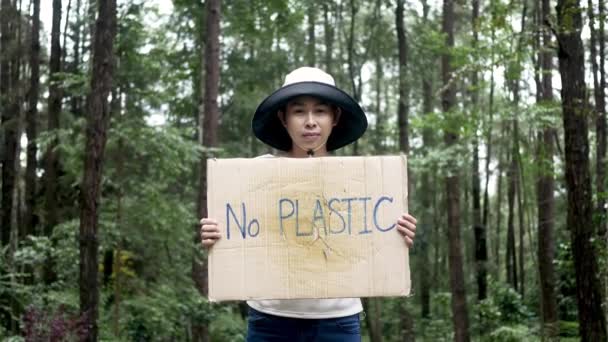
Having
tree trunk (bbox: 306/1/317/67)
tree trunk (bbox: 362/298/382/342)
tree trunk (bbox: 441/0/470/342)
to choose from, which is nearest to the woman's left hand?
tree trunk (bbox: 441/0/470/342)

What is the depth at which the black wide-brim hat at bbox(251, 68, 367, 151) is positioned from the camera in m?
2.96

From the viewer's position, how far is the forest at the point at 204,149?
29.3 ft

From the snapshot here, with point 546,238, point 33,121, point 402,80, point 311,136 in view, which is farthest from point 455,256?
point 311,136

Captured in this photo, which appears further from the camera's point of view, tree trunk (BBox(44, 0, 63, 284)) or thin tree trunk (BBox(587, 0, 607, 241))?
tree trunk (BBox(44, 0, 63, 284))

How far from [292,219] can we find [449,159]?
36.3ft

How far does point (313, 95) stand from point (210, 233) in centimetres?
66

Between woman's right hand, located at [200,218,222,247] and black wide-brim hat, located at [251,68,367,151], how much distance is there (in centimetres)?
56

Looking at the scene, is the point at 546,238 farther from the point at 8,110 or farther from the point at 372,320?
the point at 8,110

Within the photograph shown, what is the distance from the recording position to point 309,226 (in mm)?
2797

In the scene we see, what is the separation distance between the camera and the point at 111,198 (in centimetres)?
1298

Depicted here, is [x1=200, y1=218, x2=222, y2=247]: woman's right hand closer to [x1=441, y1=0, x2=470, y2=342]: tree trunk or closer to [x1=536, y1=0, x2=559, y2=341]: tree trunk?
[x1=536, y1=0, x2=559, y2=341]: tree trunk

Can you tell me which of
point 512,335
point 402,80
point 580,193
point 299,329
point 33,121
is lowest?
point 512,335

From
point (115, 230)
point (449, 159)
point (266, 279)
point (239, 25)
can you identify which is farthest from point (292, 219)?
point (239, 25)

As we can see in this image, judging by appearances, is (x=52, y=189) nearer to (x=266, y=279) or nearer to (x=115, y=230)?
(x=115, y=230)
